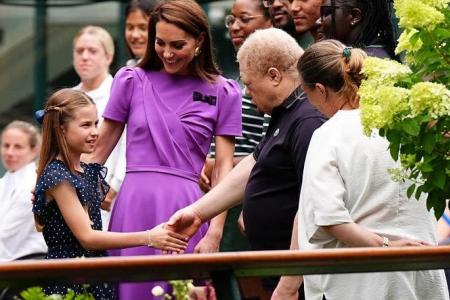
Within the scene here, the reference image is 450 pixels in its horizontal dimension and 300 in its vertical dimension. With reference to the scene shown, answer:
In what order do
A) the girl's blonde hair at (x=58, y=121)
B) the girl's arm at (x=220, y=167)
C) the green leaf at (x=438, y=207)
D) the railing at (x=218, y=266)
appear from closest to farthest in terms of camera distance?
the railing at (x=218, y=266) < the green leaf at (x=438, y=207) < the girl's blonde hair at (x=58, y=121) < the girl's arm at (x=220, y=167)

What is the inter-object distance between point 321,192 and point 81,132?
1.45 meters

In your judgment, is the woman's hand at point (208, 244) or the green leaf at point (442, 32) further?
the woman's hand at point (208, 244)

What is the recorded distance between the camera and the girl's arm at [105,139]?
7.34m

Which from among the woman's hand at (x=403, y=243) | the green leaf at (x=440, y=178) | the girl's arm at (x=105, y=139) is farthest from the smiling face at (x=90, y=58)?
the green leaf at (x=440, y=178)

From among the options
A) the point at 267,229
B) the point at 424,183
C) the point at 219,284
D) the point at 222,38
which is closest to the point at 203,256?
the point at 219,284

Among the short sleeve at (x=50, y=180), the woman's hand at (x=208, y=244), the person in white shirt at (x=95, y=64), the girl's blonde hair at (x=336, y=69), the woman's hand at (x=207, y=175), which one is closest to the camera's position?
the girl's blonde hair at (x=336, y=69)

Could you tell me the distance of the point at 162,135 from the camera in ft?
23.4

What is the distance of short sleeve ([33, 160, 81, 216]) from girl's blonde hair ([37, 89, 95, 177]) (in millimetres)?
46

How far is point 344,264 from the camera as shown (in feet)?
15.1

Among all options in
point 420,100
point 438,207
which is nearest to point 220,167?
point 438,207

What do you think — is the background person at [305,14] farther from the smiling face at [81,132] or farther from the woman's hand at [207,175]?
the smiling face at [81,132]

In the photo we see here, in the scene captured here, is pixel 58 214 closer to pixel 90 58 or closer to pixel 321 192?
pixel 321 192

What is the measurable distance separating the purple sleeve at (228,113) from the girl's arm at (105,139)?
50 cm

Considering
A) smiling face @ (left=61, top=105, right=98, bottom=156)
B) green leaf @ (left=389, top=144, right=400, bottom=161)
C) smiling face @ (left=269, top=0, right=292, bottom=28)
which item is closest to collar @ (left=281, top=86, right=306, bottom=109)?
smiling face @ (left=61, top=105, right=98, bottom=156)
